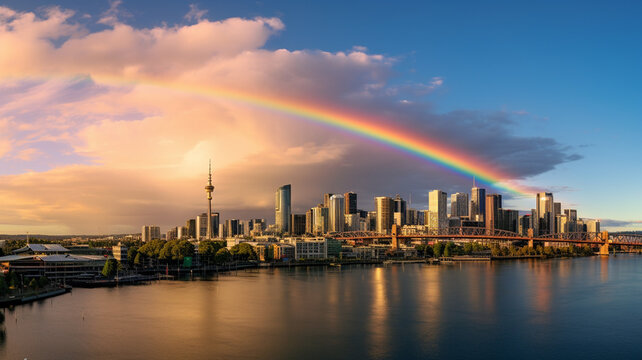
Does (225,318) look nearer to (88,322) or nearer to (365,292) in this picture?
(88,322)

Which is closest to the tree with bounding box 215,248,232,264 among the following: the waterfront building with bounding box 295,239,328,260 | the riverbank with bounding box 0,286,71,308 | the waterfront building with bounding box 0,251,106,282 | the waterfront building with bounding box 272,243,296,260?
the waterfront building with bounding box 272,243,296,260

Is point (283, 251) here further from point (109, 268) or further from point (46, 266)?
point (46, 266)

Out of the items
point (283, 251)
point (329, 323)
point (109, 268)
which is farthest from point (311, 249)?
point (329, 323)

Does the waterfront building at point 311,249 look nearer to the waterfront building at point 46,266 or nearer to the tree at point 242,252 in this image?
the tree at point 242,252

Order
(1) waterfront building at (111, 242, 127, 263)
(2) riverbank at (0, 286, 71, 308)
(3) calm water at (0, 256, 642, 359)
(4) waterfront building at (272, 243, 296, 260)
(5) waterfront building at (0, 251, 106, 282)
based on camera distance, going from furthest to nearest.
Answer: (4) waterfront building at (272, 243, 296, 260) → (1) waterfront building at (111, 242, 127, 263) → (5) waterfront building at (0, 251, 106, 282) → (2) riverbank at (0, 286, 71, 308) → (3) calm water at (0, 256, 642, 359)

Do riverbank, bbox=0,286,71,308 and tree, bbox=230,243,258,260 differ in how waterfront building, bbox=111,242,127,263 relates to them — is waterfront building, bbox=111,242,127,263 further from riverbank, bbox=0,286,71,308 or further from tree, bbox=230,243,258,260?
riverbank, bbox=0,286,71,308

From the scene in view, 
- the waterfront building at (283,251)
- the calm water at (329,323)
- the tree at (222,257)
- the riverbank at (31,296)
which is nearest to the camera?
the calm water at (329,323)

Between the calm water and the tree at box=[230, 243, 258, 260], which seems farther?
the tree at box=[230, 243, 258, 260]

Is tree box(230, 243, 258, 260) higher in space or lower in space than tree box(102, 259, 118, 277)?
lower

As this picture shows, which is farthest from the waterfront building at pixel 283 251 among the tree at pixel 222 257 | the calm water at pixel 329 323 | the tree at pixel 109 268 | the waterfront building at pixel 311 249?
the calm water at pixel 329 323
